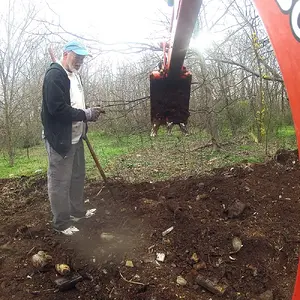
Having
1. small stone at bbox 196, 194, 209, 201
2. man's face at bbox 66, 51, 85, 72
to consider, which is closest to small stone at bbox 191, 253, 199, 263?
small stone at bbox 196, 194, 209, 201

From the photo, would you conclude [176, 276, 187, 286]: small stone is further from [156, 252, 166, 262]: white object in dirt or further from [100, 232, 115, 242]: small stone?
[100, 232, 115, 242]: small stone

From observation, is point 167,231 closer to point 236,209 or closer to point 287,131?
point 236,209

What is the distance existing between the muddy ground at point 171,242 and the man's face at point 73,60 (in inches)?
68.2

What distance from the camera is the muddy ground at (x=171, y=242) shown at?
3.04 metres

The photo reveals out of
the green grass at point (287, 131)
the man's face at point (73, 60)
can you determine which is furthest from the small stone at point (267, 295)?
the green grass at point (287, 131)

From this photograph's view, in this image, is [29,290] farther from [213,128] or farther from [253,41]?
[253,41]

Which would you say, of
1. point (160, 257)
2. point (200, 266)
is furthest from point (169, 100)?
point (200, 266)

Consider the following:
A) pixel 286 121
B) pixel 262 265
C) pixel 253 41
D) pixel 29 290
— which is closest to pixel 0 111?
pixel 253 41

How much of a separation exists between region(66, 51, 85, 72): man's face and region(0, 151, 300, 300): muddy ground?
173 cm

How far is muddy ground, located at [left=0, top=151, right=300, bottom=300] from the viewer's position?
3039 mm

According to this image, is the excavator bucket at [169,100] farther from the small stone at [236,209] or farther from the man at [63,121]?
the small stone at [236,209]

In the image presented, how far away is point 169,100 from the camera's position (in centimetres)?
484

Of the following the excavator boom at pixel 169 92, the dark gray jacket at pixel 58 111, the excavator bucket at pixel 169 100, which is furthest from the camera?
the excavator bucket at pixel 169 100

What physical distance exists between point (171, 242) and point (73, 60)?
83.6 inches
